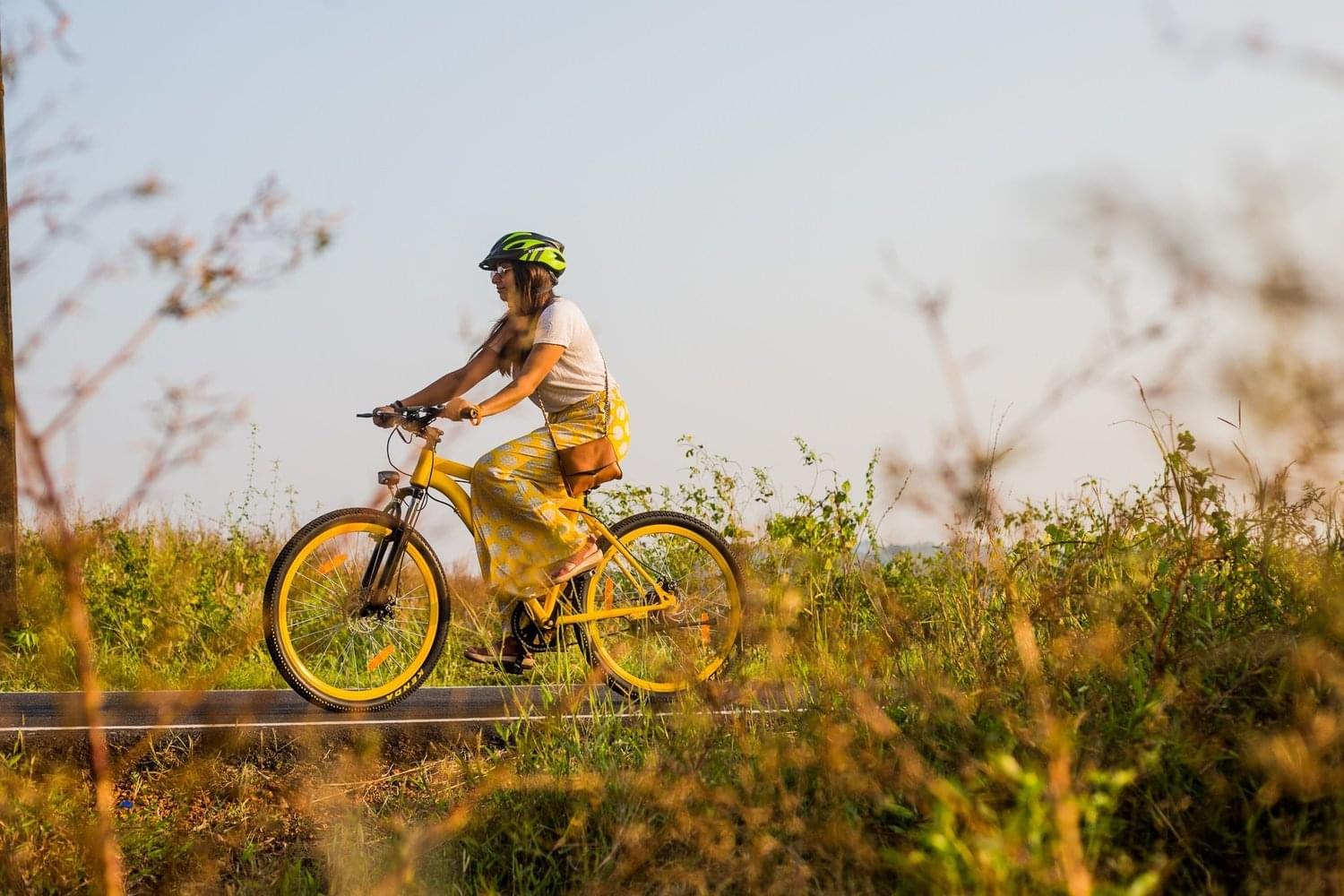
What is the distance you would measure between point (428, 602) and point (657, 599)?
4.20ft

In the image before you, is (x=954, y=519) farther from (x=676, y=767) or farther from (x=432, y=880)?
(x=432, y=880)

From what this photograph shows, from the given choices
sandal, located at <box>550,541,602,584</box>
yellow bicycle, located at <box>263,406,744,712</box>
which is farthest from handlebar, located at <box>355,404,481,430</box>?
sandal, located at <box>550,541,602,584</box>

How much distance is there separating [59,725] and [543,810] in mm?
2926

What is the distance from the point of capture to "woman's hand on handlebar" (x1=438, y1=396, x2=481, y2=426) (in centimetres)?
673

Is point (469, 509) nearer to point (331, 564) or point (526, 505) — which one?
point (526, 505)

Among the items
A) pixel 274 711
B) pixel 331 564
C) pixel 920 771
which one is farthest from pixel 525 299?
pixel 920 771

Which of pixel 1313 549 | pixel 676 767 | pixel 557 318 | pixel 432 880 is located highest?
pixel 557 318

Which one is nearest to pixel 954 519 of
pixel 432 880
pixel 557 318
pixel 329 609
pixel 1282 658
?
pixel 1282 658

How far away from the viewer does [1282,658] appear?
4230 millimetres

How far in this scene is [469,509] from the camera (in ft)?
23.9

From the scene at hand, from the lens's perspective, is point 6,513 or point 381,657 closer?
point 381,657

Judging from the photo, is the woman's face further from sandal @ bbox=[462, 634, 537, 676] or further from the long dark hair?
sandal @ bbox=[462, 634, 537, 676]

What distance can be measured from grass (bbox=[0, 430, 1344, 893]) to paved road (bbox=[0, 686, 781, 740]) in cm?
15

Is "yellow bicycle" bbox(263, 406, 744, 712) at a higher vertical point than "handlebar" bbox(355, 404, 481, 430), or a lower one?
lower
